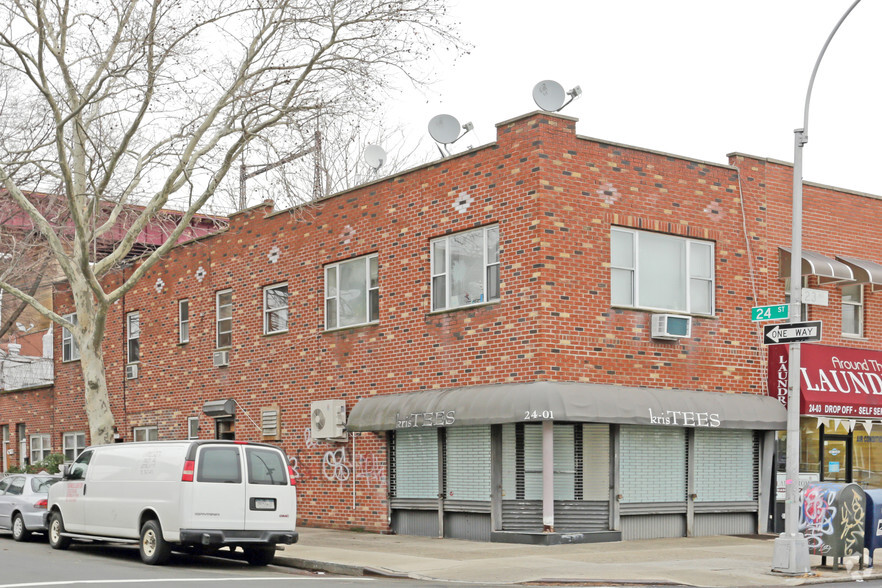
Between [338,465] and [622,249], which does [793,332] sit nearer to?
[622,249]

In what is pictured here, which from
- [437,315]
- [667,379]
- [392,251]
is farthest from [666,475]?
[392,251]

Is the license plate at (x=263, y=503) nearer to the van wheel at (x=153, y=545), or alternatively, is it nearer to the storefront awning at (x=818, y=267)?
the van wheel at (x=153, y=545)

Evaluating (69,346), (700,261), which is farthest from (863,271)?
(69,346)

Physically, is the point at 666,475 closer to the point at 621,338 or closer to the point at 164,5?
the point at 621,338

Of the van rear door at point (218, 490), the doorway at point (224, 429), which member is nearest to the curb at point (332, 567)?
the van rear door at point (218, 490)

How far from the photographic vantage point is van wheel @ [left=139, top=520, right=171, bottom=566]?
1603cm

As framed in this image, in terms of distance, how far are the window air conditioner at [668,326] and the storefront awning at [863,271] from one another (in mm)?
4333

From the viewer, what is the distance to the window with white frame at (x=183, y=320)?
95.5 ft

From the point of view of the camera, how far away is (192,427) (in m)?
28.1

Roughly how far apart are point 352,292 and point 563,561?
906 cm

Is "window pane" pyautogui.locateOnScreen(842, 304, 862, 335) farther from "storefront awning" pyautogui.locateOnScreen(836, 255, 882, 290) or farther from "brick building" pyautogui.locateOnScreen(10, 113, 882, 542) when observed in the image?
"storefront awning" pyautogui.locateOnScreen(836, 255, 882, 290)

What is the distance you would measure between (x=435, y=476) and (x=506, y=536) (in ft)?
7.60

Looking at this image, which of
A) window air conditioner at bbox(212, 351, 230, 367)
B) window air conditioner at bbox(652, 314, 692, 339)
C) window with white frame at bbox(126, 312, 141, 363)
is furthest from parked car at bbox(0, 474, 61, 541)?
window air conditioner at bbox(652, 314, 692, 339)

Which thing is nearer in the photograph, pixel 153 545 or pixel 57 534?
pixel 153 545
